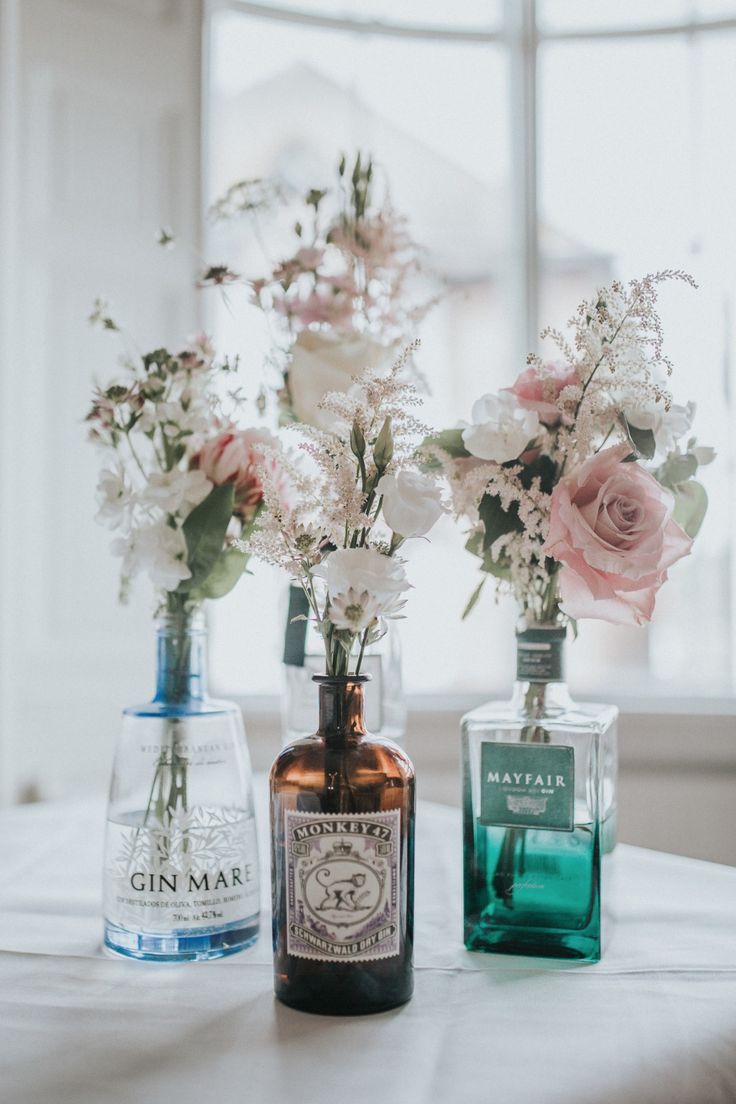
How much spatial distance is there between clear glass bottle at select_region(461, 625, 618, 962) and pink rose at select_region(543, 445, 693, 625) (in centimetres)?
9

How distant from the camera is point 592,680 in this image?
2.26 m

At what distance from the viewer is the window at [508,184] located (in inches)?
86.1

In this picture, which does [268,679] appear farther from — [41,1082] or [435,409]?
[41,1082]

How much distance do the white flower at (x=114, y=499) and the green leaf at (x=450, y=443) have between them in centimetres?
25

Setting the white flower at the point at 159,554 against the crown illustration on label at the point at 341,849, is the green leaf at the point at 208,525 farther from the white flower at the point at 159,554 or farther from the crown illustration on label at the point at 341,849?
the crown illustration on label at the point at 341,849

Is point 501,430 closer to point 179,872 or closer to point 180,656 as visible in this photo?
point 180,656

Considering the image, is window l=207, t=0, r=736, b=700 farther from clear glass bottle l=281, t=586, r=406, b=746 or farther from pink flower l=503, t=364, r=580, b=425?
pink flower l=503, t=364, r=580, b=425

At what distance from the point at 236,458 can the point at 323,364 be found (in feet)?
0.65

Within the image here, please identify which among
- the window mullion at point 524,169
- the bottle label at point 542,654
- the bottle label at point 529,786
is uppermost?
the window mullion at point 524,169

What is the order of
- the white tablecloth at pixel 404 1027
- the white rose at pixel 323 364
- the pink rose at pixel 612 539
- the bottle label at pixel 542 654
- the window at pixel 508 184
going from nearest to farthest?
the white tablecloth at pixel 404 1027 < the pink rose at pixel 612 539 < the bottle label at pixel 542 654 < the white rose at pixel 323 364 < the window at pixel 508 184

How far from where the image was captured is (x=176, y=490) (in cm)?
83

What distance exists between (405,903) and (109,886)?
27 cm

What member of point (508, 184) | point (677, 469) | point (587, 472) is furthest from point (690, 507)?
point (508, 184)

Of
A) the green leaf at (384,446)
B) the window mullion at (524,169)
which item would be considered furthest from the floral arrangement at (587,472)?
the window mullion at (524,169)
